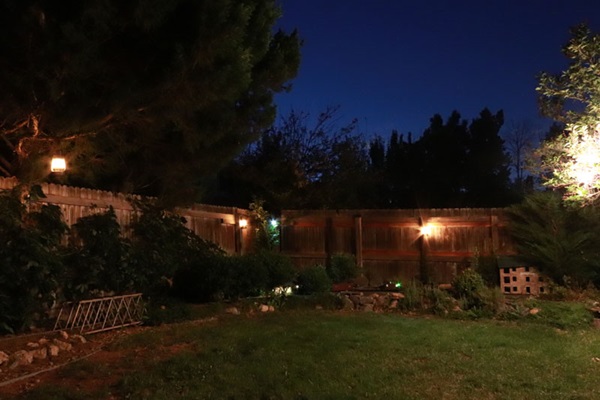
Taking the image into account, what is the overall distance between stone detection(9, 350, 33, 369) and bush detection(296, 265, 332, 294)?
263 inches

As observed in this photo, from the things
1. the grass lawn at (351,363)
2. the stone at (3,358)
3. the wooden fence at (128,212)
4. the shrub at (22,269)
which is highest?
the wooden fence at (128,212)

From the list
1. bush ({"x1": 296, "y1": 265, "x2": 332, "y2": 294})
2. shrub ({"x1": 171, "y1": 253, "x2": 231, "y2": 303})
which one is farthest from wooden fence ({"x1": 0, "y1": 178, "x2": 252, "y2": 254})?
bush ({"x1": 296, "y1": 265, "x2": 332, "y2": 294})

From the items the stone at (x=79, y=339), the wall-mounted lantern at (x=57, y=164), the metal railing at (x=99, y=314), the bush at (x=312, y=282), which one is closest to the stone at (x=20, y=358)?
the stone at (x=79, y=339)

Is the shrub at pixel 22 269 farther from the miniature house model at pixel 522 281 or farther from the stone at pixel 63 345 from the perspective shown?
the miniature house model at pixel 522 281

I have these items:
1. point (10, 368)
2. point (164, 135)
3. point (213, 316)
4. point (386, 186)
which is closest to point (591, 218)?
point (213, 316)

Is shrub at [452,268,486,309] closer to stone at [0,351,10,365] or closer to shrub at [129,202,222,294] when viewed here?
shrub at [129,202,222,294]

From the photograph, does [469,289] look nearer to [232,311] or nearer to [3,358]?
[232,311]

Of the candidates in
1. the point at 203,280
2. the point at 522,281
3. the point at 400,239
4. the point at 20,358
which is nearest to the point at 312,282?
the point at 203,280

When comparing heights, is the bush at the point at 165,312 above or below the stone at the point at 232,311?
above

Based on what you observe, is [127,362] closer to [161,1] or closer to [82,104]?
[82,104]

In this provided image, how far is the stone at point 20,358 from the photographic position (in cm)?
578

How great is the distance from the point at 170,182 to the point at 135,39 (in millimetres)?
3621

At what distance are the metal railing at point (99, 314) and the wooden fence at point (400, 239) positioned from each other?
7.43 m

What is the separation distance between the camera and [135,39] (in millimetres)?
7809
